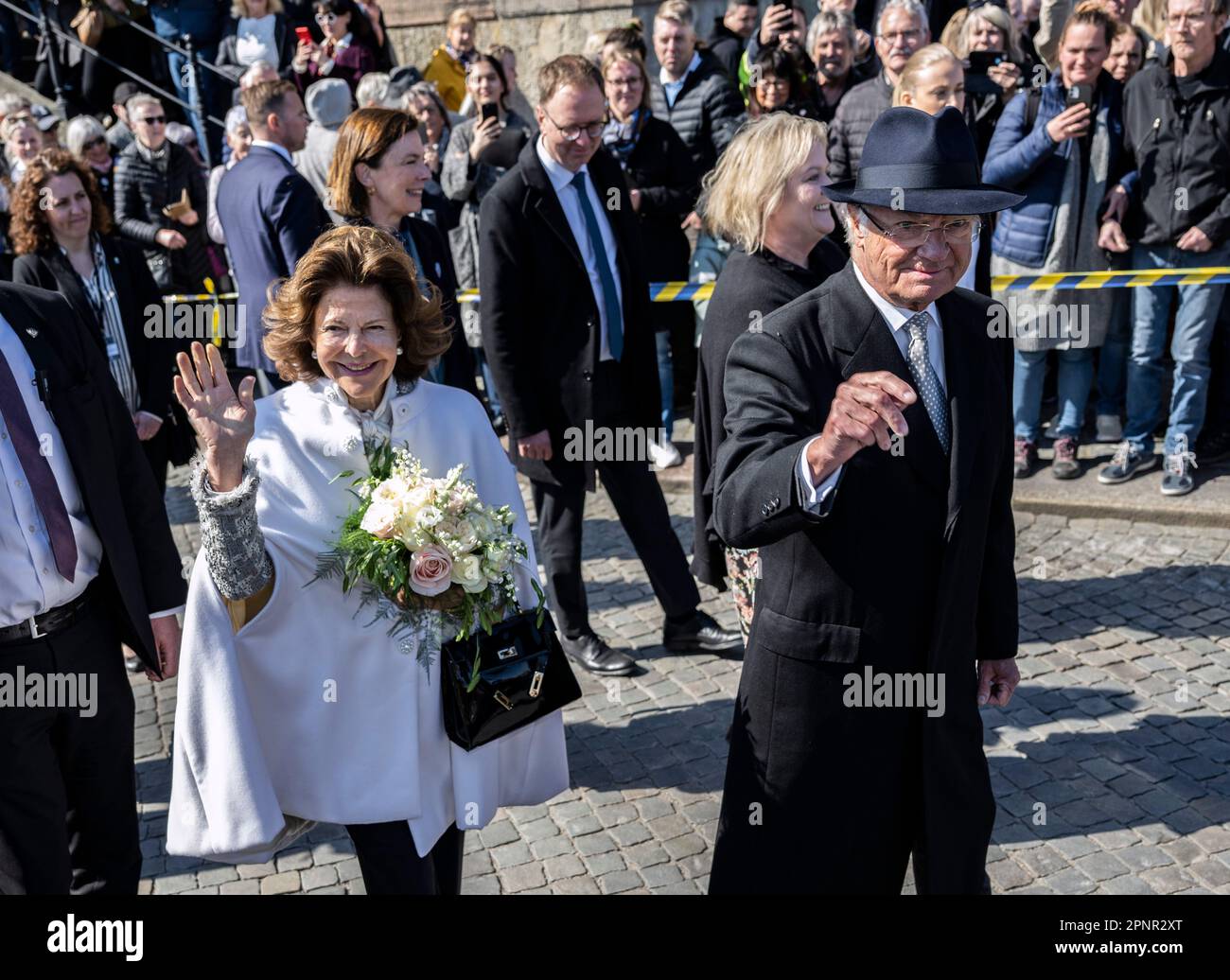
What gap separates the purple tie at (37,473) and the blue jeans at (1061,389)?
622 cm

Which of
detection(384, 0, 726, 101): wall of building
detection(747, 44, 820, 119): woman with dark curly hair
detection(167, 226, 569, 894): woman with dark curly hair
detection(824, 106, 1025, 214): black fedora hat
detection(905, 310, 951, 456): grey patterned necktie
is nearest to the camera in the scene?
detection(824, 106, 1025, 214): black fedora hat

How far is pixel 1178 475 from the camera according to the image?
25.8 feet

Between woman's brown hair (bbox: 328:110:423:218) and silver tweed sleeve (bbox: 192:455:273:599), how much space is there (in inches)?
89.7

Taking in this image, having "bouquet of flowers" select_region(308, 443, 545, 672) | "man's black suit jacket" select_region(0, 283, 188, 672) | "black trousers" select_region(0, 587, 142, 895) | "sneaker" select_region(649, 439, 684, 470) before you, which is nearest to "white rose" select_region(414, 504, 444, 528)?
"bouquet of flowers" select_region(308, 443, 545, 672)

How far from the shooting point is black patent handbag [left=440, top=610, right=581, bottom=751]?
12.0 ft

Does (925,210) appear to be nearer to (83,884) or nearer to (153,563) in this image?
(153,563)

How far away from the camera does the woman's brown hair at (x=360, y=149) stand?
5.44 metres

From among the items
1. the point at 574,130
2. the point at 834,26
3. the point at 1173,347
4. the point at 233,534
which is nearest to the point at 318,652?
the point at 233,534

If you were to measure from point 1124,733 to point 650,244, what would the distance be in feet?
15.9

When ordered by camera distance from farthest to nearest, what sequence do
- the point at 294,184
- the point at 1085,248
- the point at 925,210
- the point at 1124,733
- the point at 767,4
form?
the point at 767,4 < the point at 1085,248 < the point at 294,184 < the point at 1124,733 < the point at 925,210

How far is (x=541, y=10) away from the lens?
1297cm

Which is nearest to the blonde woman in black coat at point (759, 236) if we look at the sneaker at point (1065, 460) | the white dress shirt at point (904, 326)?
the white dress shirt at point (904, 326)

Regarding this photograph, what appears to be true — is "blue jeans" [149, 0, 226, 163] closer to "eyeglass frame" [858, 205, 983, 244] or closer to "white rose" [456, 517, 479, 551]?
"white rose" [456, 517, 479, 551]
